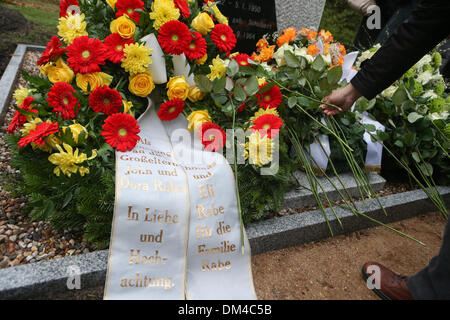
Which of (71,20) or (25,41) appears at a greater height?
(71,20)

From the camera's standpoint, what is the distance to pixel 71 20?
6.27 feet

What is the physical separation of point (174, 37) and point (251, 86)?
640 millimetres

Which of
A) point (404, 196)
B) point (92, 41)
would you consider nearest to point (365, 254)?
point (404, 196)

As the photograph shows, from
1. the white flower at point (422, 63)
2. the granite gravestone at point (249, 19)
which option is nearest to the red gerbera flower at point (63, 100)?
the granite gravestone at point (249, 19)

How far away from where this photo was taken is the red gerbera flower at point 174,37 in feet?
6.31

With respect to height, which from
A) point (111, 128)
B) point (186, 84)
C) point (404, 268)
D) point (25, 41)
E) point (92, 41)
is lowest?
point (25, 41)

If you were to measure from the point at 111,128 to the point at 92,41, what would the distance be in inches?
24.5

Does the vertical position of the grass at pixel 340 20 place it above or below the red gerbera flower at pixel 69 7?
below

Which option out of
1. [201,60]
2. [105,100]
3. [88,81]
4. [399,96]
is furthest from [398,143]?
[88,81]

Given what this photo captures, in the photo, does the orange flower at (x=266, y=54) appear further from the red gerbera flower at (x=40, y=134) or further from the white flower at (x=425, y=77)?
the red gerbera flower at (x=40, y=134)

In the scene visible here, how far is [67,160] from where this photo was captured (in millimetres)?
1552

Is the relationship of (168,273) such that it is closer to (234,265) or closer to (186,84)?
(234,265)

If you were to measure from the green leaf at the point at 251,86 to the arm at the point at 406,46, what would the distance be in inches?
25.2

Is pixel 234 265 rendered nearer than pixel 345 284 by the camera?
Yes
